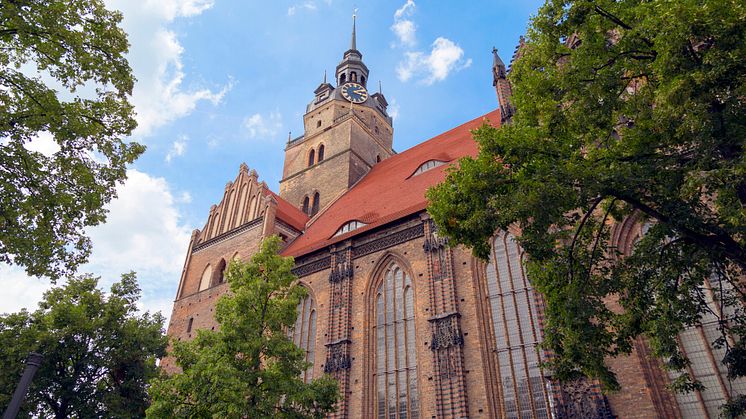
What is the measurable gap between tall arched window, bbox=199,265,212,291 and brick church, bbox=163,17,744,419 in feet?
0.29

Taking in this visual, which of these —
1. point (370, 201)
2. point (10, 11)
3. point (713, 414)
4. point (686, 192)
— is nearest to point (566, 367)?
point (686, 192)

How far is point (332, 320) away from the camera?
16.6 metres

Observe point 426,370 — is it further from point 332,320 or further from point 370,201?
point 370,201

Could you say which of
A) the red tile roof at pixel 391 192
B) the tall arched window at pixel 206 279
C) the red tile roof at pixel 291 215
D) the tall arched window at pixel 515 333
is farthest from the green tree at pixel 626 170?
the tall arched window at pixel 206 279

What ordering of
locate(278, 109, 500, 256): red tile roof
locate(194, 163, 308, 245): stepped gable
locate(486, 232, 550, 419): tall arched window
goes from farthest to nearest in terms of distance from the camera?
1. locate(194, 163, 308, 245): stepped gable
2. locate(278, 109, 500, 256): red tile roof
3. locate(486, 232, 550, 419): tall arched window

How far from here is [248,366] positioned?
10648mm

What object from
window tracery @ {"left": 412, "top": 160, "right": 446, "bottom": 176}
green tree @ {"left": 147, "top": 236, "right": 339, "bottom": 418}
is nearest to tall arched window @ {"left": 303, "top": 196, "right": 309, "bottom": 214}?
window tracery @ {"left": 412, "top": 160, "right": 446, "bottom": 176}

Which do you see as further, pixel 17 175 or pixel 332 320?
pixel 332 320

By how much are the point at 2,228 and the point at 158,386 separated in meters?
4.69

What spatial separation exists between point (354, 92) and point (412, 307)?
20.2 metres

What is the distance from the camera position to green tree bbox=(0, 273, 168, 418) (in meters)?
14.5

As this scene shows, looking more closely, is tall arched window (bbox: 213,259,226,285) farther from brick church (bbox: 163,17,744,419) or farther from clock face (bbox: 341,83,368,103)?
clock face (bbox: 341,83,368,103)

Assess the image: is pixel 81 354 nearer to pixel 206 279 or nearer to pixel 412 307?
pixel 206 279

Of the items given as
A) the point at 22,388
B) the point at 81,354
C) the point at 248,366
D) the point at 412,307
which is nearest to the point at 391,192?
the point at 412,307
